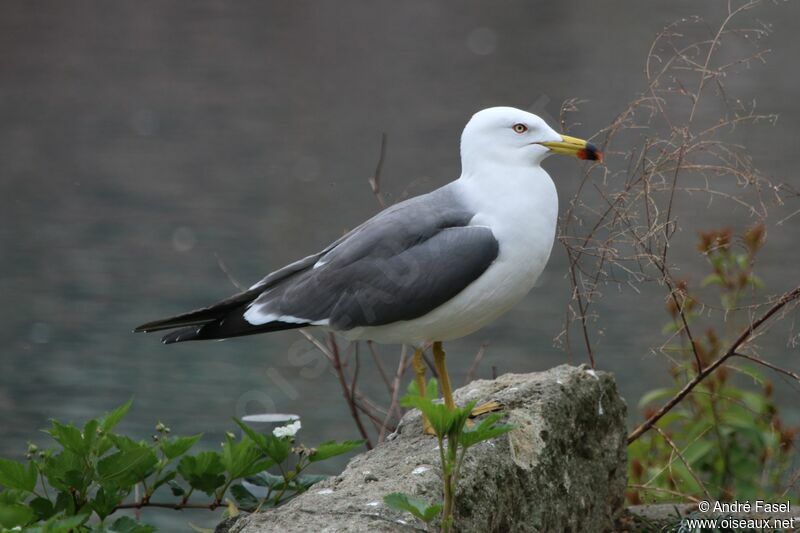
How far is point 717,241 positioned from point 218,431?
330cm

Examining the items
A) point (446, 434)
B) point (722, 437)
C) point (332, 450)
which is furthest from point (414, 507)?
point (722, 437)

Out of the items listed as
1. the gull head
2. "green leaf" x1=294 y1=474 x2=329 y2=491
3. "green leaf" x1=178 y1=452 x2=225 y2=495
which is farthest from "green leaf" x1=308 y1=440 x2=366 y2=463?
the gull head

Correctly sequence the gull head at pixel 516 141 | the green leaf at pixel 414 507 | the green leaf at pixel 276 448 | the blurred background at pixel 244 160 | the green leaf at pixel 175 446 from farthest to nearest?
the blurred background at pixel 244 160
the gull head at pixel 516 141
the green leaf at pixel 276 448
the green leaf at pixel 175 446
the green leaf at pixel 414 507

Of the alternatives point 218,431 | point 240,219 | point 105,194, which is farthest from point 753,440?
point 105,194

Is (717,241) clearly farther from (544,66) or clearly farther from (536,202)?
(544,66)

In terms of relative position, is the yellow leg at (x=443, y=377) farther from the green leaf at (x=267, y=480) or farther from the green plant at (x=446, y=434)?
the green plant at (x=446, y=434)

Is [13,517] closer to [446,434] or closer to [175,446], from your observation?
[175,446]

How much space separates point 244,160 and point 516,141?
29.9ft

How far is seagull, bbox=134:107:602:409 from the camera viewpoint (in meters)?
3.54

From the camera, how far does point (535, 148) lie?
147 inches

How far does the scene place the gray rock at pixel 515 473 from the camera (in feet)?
9.70

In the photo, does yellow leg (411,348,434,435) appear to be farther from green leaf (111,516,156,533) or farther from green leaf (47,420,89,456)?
green leaf (47,420,89,456)

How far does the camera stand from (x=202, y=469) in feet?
11.2

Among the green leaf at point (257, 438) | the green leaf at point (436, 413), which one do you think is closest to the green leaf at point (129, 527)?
the green leaf at point (257, 438)
